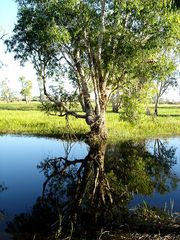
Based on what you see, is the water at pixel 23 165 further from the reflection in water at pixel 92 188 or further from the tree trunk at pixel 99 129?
the tree trunk at pixel 99 129

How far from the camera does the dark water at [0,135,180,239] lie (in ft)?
40.8

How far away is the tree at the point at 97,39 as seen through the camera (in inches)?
1104

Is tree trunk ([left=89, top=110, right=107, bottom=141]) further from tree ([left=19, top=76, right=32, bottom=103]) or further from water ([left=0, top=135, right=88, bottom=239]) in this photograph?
tree ([left=19, top=76, right=32, bottom=103])

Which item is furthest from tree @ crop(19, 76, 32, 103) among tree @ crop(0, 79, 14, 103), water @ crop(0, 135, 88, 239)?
water @ crop(0, 135, 88, 239)

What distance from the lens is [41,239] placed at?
10273 millimetres

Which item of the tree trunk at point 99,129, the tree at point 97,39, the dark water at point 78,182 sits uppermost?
the tree at point 97,39

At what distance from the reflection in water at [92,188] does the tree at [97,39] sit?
5.97 metres

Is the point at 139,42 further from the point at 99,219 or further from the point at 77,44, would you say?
the point at 99,219

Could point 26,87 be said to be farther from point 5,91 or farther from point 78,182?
point 78,182

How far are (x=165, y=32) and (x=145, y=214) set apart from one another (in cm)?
2019

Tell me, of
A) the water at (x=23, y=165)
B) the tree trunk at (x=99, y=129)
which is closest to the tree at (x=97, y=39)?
the tree trunk at (x=99, y=129)

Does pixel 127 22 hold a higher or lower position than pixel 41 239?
higher

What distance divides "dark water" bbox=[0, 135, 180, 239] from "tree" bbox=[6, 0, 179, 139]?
5314 millimetres

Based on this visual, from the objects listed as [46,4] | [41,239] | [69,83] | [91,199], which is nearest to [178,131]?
[69,83]
